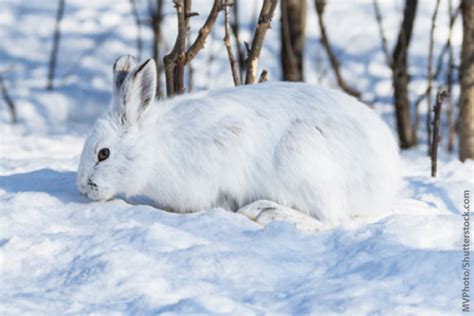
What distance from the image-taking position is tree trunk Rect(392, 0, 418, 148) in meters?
7.57

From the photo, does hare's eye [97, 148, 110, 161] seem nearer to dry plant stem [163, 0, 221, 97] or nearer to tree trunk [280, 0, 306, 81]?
dry plant stem [163, 0, 221, 97]

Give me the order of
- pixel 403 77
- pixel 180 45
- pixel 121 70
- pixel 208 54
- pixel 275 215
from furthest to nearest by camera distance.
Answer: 1. pixel 208 54
2. pixel 403 77
3. pixel 180 45
4. pixel 121 70
5. pixel 275 215

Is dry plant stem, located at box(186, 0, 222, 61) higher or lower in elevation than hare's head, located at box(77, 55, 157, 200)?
higher

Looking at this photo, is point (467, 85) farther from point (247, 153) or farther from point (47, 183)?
point (47, 183)

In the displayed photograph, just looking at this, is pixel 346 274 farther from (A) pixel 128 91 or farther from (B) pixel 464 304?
(A) pixel 128 91

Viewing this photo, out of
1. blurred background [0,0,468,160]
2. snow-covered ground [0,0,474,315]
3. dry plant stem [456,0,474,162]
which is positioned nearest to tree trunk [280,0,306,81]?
blurred background [0,0,468,160]

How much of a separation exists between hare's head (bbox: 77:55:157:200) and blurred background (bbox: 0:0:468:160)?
3.59 metres

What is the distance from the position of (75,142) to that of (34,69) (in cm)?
335

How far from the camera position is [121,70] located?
418 cm

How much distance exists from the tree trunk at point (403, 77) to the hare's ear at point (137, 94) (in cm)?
387

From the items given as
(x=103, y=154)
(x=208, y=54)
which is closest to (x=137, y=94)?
(x=103, y=154)

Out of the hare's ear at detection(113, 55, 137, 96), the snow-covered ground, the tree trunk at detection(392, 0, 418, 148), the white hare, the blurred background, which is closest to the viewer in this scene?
the snow-covered ground

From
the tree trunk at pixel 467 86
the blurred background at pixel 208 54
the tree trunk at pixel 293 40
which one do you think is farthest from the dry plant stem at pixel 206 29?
the blurred background at pixel 208 54

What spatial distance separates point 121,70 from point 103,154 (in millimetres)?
441
